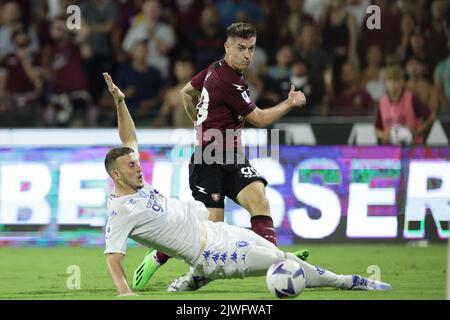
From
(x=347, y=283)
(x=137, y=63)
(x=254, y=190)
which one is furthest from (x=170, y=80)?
(x=347, y=283)

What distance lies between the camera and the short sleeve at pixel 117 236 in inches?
349

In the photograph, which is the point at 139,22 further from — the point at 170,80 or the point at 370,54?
the point at 370,54

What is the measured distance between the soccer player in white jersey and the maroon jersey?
1.40m

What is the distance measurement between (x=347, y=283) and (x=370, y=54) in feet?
28.1

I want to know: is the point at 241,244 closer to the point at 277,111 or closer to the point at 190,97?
the point at 277,111

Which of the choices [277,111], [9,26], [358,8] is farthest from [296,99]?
[9,26]

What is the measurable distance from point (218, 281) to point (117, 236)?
2420 mm

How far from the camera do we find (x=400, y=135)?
1515 cm

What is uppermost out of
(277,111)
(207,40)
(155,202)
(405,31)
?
(405,31)

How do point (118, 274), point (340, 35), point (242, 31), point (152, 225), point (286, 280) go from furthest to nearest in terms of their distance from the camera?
1. point (340, 35)
2. point (242, 31)
3. point (152, 225)
4. point (118, 274)
5. point (286, 280)

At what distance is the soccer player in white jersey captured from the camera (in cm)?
894

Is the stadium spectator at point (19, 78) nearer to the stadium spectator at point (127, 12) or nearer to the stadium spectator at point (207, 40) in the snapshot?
the stadium spectator at point (127, 12)

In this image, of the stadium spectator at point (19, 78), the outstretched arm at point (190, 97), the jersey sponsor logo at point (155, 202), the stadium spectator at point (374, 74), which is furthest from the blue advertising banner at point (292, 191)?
the jersey sponsor logo at point (155, 202)

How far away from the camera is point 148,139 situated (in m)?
15.0
